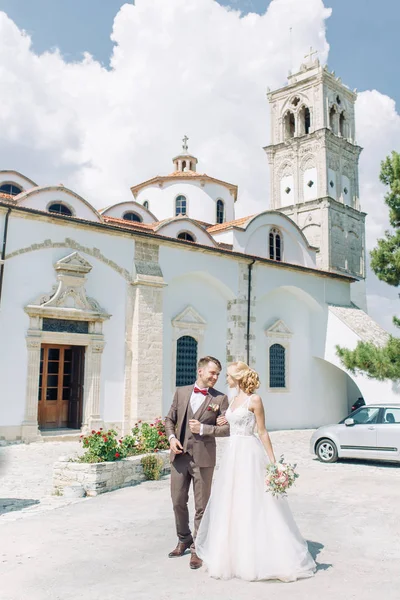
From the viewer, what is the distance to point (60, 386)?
48.0 feet

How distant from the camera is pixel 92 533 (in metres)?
5.77

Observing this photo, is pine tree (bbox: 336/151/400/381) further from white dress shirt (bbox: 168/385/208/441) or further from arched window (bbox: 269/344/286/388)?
white dress shirt (bbox: 168/385/208/441)

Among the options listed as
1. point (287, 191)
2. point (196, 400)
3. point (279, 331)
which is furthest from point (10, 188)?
point (287, 191)

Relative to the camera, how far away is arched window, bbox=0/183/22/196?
19188mm

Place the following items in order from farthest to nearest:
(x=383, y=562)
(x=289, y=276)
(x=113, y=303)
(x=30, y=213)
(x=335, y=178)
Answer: (x=335, y=178) < (x=289, y=276) < (x=113, y=303) < (x=30, y=213) < (x=383, y=562)

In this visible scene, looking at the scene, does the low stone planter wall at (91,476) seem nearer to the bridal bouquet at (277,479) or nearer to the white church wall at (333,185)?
the bridal bouquet at (277,479)

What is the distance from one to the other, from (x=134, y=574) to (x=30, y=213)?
35.4 ft

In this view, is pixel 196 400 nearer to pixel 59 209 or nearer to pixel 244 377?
pixel 244 377

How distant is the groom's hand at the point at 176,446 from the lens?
4.90 metres

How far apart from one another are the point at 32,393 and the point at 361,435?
795cm

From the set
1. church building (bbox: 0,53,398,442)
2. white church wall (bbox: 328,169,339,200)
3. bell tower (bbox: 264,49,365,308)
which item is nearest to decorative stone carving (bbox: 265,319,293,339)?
church building (bbox: 0,53,398,442)

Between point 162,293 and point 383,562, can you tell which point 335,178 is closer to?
point 162,293

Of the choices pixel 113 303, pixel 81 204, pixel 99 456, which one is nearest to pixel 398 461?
pixel 99 456

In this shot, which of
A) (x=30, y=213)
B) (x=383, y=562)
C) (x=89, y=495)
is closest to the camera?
(x=383, y=562)
